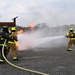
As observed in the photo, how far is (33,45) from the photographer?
23266 millimetres

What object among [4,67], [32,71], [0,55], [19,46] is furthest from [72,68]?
[19,46]

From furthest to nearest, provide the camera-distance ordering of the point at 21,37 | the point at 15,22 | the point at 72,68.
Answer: the point at 15,22 < the point at 21,37 < the point at 72,68

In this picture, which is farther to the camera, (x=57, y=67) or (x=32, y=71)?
(x=57, y=67)

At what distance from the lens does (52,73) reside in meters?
10.5

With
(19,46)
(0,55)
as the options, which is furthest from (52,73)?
(19,46)

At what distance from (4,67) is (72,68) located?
2870 mm

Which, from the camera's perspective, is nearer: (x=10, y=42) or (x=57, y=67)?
(x=57, y=67)

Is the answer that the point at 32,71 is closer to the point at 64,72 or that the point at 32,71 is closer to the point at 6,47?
the point at 64,72

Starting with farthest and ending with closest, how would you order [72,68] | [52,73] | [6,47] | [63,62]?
[6,47]
[63,62]
[72,68]
[52,73]

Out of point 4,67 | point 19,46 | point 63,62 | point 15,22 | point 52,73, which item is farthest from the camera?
point 15,22

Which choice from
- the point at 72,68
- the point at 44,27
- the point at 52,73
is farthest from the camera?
the point at 44,27

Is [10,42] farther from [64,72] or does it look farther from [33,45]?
[33,45]

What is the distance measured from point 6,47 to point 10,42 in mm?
564

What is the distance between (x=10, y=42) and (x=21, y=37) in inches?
307
